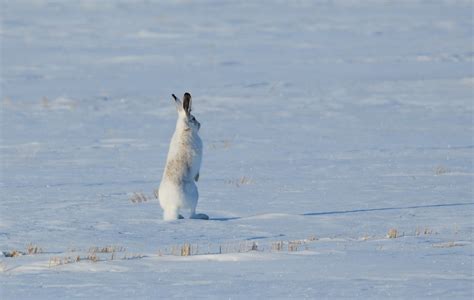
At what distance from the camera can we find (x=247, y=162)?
48.0ft

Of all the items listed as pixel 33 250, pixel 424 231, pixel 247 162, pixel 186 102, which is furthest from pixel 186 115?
pixel 247 162

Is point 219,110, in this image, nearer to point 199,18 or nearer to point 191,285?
point 191,285

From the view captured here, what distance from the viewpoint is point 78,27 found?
4103cm

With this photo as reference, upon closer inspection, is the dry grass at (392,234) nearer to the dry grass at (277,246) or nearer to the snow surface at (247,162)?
the snow surface at (247,162)

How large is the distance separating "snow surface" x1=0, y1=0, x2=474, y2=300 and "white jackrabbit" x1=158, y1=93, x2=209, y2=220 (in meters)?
0.21

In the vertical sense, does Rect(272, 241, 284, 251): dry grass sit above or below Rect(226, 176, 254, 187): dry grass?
below

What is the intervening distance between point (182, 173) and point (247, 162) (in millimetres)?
5236

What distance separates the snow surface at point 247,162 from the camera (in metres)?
6.80

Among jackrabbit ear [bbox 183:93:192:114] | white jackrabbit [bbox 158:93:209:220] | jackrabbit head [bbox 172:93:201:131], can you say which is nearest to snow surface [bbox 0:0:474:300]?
white jackrabbit [bbox 158:93:209:220]

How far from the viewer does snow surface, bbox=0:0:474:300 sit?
6.80m

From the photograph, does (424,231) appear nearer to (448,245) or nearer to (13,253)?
(448,245)

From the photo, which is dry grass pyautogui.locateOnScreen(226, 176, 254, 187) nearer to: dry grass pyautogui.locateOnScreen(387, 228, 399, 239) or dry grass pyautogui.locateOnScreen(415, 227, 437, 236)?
dry grass pyautogui.locateOnScreen(415, 227, 437, 236)

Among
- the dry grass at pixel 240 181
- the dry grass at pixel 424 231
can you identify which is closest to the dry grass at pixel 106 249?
the dry grass at pixel 424 231

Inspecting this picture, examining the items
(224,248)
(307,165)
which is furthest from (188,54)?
(224,248)
